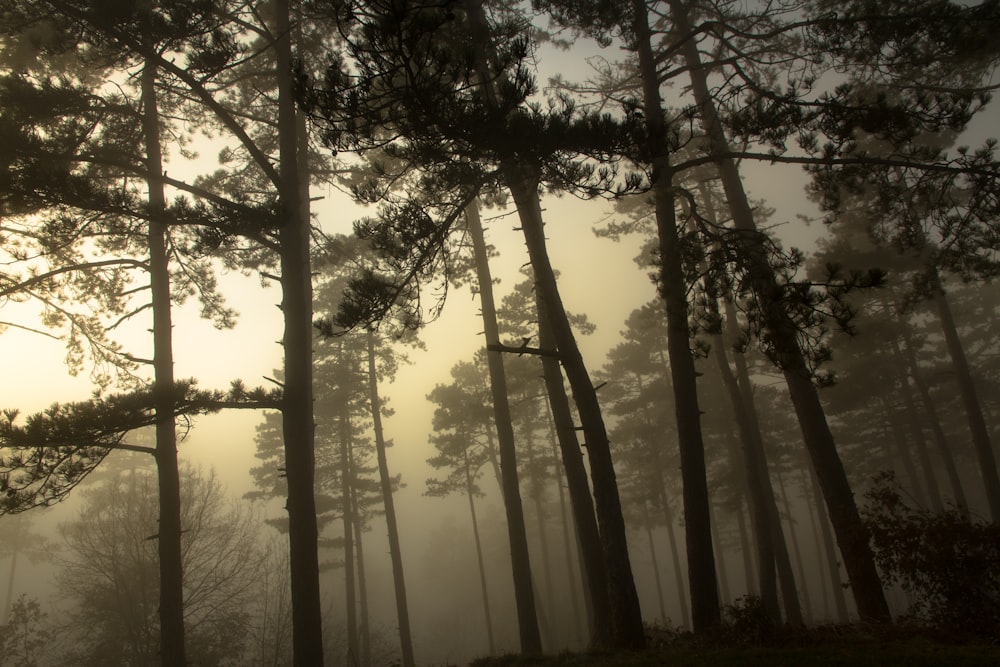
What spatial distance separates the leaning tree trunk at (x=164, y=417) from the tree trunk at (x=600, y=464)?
5355 millimetres

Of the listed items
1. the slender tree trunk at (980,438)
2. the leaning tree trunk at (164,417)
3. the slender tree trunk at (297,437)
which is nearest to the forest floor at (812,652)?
the slender tree trunk at (297,437)

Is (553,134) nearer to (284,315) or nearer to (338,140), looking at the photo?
(338,140)

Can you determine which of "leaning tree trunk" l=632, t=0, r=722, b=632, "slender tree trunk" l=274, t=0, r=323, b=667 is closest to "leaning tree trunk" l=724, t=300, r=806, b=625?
A: "leaning tree trunk" l=632, t=0, r=722, b=632

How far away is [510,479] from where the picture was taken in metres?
12.1

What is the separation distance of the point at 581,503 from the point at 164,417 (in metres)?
7.23

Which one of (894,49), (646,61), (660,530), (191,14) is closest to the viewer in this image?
(191,14)

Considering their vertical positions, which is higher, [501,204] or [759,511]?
[501,204]

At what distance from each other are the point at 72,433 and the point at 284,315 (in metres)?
2.91

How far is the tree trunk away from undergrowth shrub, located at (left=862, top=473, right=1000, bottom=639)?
315cm

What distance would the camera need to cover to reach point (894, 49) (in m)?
7.61

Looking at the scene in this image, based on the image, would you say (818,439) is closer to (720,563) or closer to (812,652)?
(812,652)

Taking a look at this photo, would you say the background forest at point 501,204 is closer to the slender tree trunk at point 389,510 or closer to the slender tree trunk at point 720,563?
the slender tree trunk at point 389,510

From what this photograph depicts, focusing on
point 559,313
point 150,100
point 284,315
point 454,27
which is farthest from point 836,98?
point 150,100

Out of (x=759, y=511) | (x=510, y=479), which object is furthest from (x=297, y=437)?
(x=759, y=511)
